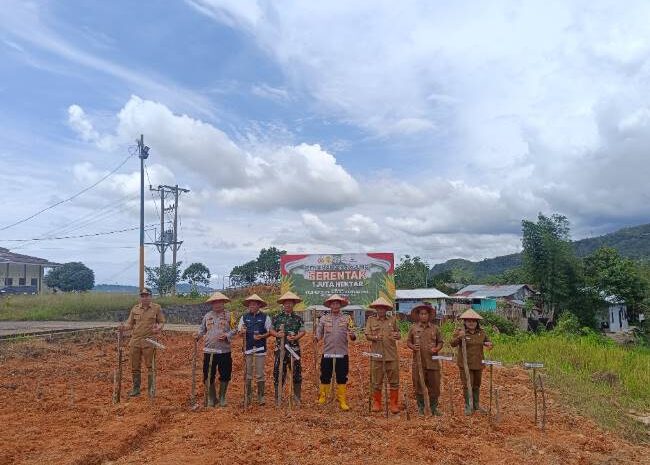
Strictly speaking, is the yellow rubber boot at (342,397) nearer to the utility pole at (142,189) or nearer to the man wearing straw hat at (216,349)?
the man wearing straw hat at (216,349)

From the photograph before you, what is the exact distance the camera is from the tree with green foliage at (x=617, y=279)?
30375mm

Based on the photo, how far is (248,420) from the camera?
6.35 m

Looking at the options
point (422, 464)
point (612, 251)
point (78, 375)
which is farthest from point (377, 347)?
point (612, 251)

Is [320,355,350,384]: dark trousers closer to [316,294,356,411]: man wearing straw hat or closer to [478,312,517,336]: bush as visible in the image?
[316,294,356,411]: man wearing straw hat

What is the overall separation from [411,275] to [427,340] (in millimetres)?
37534

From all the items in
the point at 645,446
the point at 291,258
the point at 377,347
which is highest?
the point at 291,258

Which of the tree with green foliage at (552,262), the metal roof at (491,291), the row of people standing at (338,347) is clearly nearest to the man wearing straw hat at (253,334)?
the row of people standing at (338,347)

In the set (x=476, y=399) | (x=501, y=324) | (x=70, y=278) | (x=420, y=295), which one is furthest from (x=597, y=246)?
(x=476, y=399)

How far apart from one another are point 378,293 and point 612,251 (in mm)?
22915

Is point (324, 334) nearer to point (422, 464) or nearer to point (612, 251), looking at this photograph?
point (422, 464)

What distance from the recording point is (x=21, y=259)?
41094 millimetres

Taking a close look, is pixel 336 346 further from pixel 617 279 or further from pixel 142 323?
pixel 617 279

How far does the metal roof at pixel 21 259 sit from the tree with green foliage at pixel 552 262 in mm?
34513

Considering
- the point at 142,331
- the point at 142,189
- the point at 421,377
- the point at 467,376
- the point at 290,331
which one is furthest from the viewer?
the point at 142,189
